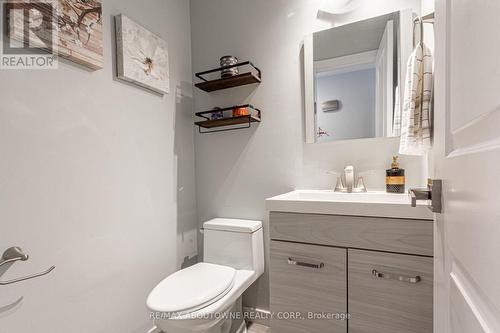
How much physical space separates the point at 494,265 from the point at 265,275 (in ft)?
5.06

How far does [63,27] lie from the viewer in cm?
106

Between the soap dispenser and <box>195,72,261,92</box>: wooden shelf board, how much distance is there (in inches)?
38.4

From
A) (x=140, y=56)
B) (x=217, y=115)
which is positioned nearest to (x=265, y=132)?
(x=217, y=115)

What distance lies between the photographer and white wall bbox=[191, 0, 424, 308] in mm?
1478

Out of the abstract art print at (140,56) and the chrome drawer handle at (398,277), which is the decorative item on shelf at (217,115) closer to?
the abstract art print at (140,56)

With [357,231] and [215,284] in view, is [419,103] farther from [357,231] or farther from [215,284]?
[215,284]

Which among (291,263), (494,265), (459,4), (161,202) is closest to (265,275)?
(291,263)

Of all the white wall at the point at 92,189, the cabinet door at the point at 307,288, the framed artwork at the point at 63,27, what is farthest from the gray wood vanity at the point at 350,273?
the framed artwork at the point at 63,27

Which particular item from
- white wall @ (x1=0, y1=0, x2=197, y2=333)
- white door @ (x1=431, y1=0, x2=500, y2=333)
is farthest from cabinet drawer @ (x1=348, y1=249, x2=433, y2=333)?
white wall @ (x1=0, y1=0, x2=197, y2=333)

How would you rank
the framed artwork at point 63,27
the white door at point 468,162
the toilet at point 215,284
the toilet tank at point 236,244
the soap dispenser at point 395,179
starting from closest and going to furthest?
the white door at point 468,162 < the framed artwork at point 63,27 < the toilet at point 215,284 < the soap dispenser at point 395,179 < the toilet tank at point 236,244

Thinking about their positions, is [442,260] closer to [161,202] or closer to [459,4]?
[459,4]

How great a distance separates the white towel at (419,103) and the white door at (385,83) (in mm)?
299

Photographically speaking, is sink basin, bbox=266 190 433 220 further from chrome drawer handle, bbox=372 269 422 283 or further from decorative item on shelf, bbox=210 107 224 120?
decorative item on shelf, bbox=210 107 224 120

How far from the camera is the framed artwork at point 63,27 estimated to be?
94 centimetres
